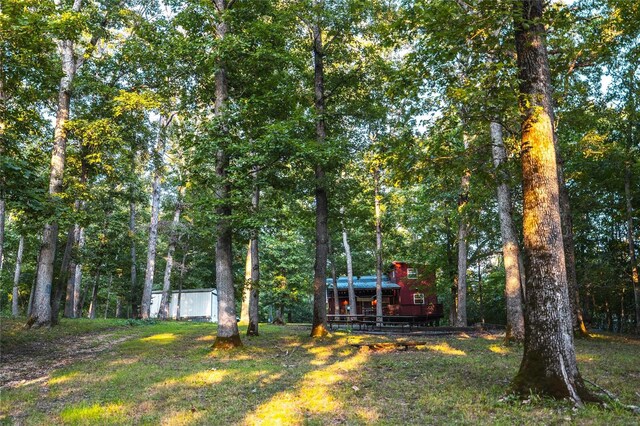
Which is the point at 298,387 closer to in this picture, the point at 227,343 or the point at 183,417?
the point at 183,417

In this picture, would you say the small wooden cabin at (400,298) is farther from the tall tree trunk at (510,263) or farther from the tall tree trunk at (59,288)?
the tall tree trunk at (59,288)

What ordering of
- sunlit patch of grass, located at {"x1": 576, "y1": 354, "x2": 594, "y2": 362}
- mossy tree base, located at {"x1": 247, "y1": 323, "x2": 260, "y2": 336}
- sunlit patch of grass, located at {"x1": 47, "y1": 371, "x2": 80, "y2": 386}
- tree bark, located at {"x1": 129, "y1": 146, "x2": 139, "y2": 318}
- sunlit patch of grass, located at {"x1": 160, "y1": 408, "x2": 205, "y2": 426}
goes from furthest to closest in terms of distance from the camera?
tree bark, located at {"x1": 129, "y1": 146, "x2": 139, "y2": 318} → mossy tree base, located at {"x1": 247, "y1": 323, "x2": 260, "y2": 336} → sunlit patch of grass, located at {"x1": 576, "y1": 354, "x2": 594, "y2": 362} → sunlit patch of grass, located at {"x1": 47, "y1": 371, "x2": 80, "y2": 386} → sunlit patch of grass, located at {"x1": 160, "y1": 408, "x2": 205, "y2": 426}

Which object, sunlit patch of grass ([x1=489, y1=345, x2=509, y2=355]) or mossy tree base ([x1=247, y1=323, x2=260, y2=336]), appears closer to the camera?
sunlit patch of grass ([x1=489, y1=345, x2=509, y2=355])

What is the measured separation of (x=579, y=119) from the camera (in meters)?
15.8

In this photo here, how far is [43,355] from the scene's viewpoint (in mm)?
11359

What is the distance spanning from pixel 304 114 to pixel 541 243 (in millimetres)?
9509

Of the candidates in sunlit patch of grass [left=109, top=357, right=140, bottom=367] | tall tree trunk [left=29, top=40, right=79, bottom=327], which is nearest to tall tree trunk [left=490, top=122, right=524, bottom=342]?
sunlit patch of grass [left=109, top=357, right=140, bottom=367]

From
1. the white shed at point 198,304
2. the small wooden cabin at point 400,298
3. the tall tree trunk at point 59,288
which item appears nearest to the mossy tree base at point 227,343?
the tall tree trunk at point 59,288

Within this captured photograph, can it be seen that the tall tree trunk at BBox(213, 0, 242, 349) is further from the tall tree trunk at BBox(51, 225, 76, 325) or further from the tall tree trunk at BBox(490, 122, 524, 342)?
the tall tree trunk at BBox(51, 225, 76, 325)

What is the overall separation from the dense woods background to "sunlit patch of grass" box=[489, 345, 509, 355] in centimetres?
442

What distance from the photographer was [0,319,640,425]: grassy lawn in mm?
5340

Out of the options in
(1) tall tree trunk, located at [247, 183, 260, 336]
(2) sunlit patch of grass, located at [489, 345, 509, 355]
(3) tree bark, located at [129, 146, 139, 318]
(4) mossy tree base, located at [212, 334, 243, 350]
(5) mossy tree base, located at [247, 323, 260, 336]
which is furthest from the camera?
(3) tree bark, located at [129, 146, 139, 318]

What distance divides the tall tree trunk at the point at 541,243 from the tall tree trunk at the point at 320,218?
9.02 m

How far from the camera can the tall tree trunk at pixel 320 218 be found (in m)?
15.8
